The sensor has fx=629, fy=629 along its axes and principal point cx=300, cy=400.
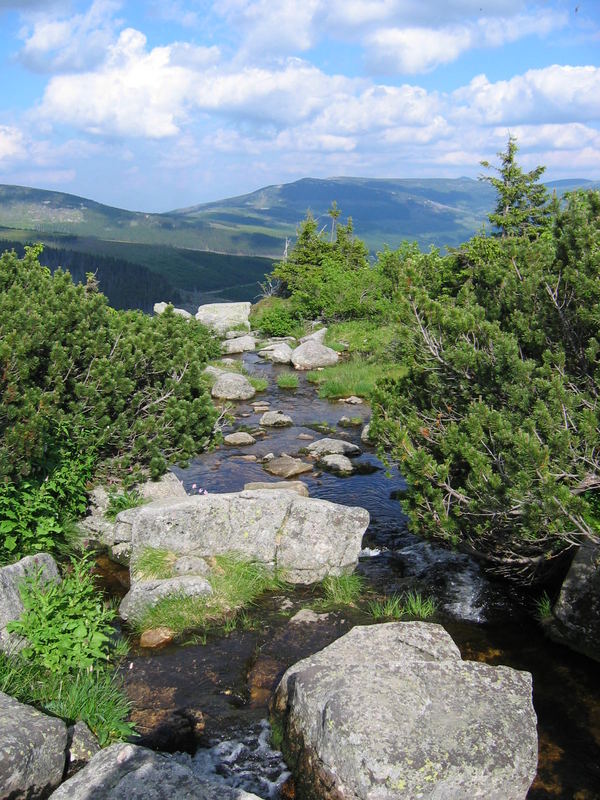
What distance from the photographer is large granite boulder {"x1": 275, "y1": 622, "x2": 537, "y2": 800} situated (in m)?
6.49

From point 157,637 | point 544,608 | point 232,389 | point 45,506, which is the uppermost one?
point 45,506

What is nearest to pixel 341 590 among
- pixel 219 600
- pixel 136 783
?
pixel 219 600

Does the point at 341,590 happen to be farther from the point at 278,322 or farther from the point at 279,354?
the point at 278,322

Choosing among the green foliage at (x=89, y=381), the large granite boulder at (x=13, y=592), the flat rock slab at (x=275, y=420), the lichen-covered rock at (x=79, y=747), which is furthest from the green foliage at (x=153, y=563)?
the flat rock slab at (x=275, y=420)

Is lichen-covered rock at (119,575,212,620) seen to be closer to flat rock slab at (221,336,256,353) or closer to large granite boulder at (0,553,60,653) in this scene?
large granite boulder at (0,553,60,653)

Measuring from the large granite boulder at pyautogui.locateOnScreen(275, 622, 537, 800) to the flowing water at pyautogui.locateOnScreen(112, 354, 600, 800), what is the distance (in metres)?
0.72

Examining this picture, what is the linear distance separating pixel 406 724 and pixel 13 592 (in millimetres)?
5899

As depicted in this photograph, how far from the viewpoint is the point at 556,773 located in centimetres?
761

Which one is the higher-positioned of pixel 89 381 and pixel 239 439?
pixel 89 381

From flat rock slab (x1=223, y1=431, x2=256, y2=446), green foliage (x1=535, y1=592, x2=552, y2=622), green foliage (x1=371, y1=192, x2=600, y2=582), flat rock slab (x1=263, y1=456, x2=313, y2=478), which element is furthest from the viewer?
flat rock slab (x1=223, y1=431, x2=256, y2=446)

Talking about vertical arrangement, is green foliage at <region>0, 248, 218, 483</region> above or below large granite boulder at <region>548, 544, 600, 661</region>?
above

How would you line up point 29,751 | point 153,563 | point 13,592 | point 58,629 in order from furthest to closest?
point 153,563 < point 13,592 < point 58,629 < point 29,751

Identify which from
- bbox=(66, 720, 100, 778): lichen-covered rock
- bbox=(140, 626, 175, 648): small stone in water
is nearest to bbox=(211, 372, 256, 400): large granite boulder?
bbox=(140, 626, 175, 648): small stone in water

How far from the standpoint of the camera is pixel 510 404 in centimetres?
1040
